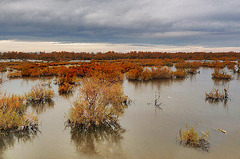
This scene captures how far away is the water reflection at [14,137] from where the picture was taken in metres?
5.11

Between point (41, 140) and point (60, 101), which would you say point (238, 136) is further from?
point (60, 101)

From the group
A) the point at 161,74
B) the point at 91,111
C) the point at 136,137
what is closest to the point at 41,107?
the point at 91,111

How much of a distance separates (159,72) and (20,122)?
14484 millimetres

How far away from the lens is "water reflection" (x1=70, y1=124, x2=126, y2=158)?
15.8 feet

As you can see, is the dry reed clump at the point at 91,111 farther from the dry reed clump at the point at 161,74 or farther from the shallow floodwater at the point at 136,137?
the dry reed clump at the point at 161,74

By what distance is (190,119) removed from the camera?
721 cm

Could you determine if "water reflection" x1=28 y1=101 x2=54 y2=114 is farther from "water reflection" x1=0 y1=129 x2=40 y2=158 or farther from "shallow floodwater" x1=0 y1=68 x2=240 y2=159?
"water reflection" x1=0 y1=129 x2=40 y2=158

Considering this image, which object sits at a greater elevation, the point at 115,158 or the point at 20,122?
the point at 20,122

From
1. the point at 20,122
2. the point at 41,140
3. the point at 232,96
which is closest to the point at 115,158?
the point at 41,140

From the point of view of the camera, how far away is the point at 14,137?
5523 millimetres

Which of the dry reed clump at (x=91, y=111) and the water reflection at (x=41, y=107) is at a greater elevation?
the dry reed clump at (x=91, y=111)

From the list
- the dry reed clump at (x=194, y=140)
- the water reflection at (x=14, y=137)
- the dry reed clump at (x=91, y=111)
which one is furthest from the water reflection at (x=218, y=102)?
the water reflection at (x=14, y=137)

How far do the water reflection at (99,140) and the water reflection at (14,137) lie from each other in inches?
46.0

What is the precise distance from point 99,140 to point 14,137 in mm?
2477
